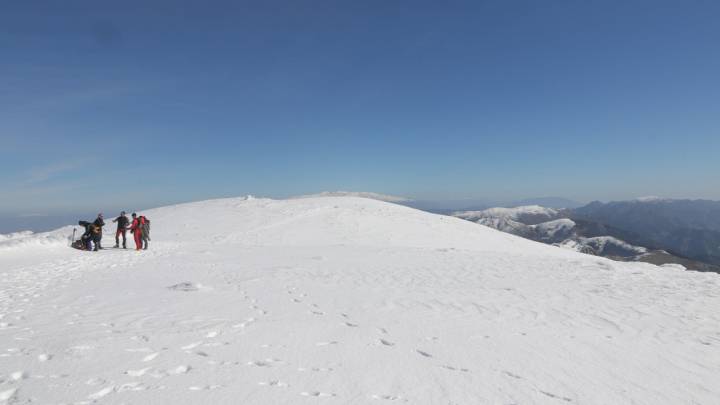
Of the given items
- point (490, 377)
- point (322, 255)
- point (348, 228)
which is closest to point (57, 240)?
point (322, 255)

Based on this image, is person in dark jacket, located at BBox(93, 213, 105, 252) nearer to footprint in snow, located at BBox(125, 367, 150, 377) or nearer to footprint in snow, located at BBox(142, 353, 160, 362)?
footprint in snow, located at BBox(142, 353, 160, 362)

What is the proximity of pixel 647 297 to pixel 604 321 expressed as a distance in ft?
12.9

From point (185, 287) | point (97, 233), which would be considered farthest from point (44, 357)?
point (97, 233)

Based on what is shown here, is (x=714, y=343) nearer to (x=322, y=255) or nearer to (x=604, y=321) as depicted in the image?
(x=604, y=321)

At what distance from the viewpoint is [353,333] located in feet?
24.0

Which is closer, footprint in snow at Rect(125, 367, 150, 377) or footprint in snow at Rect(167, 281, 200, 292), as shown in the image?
footprint in snow at Rect(125, 367, 150, 377)

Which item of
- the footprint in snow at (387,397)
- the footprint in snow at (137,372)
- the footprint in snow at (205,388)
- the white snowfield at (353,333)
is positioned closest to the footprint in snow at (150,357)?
the white snowfield at (353,333)

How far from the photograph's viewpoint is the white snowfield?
490 cm

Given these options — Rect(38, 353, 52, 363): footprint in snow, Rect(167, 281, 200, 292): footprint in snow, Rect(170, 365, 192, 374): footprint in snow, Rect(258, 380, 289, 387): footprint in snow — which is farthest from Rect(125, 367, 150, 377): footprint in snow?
Rect(167, 281, 200, 292): footprint in snow

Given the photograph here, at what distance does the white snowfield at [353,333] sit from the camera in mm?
4898

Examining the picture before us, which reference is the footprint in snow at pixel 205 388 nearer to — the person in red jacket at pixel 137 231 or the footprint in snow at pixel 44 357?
the footprint in snow at pixel 44 357

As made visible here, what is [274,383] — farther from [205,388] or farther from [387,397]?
[387,397]

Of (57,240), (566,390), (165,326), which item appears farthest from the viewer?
(57,240)

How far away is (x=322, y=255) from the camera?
20062mm
